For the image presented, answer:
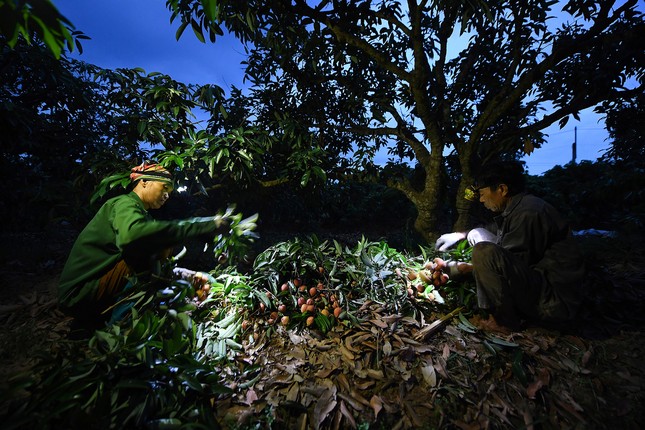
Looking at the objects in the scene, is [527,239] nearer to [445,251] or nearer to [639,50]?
[445,251]

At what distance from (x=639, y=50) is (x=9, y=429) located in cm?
571

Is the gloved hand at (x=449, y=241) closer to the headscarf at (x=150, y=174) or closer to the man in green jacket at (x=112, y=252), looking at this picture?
the man in green jacket at (x=112, y=252)

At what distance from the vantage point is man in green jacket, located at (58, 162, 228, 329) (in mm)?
1688

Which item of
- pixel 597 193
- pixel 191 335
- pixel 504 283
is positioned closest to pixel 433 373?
pixel 504 283

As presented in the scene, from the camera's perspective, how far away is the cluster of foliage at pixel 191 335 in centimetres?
120

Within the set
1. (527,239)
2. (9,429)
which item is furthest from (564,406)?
(9,429)

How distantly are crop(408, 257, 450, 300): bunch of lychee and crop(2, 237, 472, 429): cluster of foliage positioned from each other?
29 millimetres

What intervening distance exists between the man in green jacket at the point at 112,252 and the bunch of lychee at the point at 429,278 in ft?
5.40

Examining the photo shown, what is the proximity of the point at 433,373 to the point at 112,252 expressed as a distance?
2.23m

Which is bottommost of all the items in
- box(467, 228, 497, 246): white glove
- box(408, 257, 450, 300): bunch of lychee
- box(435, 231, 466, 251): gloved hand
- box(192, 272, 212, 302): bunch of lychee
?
box(192, 272, 212, 302): bunch of lychee

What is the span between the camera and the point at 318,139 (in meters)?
4.21

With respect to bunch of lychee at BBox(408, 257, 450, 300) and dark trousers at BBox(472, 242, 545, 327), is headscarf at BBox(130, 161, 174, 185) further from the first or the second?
dark trousers at BBox(472, 242, 545, 327)

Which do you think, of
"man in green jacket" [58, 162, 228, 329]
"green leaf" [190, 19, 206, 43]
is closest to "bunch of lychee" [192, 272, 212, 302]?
"man in green jacket" [58, 162, 228, 329]

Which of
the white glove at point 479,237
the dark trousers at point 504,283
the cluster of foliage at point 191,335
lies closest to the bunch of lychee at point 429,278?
the cluster of foliage at point 191,335
